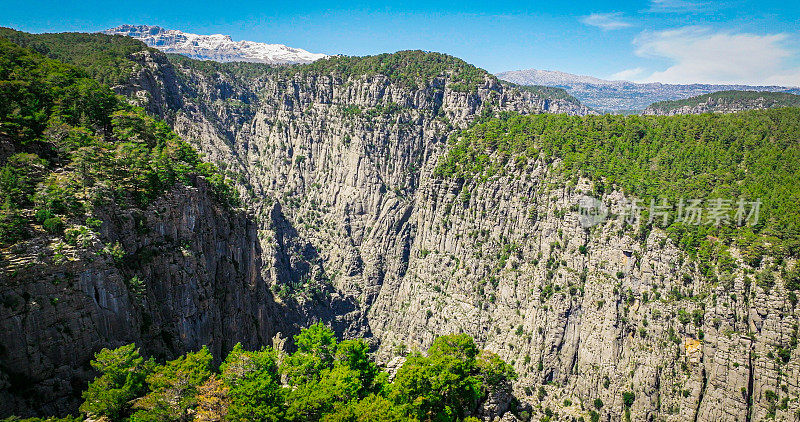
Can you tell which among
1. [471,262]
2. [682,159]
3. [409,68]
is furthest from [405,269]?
[682,159]

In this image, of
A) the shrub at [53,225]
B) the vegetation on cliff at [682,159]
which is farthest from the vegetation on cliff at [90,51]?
the vegetation on cliff at [682,159]

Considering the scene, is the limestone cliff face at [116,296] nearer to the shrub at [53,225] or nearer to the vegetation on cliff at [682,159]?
the shrub at [53,225]

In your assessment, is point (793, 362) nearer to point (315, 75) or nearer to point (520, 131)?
point (520, 131)

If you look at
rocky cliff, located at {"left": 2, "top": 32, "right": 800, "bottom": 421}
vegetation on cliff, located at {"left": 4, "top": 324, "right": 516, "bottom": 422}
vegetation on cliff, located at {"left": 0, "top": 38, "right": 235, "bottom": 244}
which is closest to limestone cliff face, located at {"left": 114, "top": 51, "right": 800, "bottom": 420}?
rocky cliff, located at {"left": 2, "top": 32, "right": 800, "bottom": 421}

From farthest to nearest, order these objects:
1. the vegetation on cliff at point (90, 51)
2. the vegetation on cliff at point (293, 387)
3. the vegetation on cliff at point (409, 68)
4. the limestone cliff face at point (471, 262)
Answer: the vegetation on cliff at point (409, 68)
the vegetation on cliff at point (90, 51)
the limestone cliff face at point (471, 262)
the vegetation on cliff at point (293, 387)

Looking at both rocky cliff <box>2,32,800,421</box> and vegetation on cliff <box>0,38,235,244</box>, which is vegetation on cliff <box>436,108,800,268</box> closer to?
rocky cliff <box>2,32,800,421</box>

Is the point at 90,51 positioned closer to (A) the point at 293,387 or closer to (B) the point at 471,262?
(B) the point at 471,262
